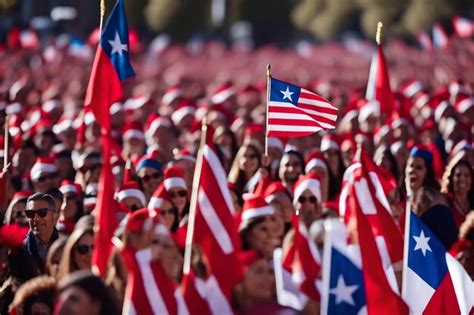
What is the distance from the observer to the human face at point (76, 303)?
7.92 m

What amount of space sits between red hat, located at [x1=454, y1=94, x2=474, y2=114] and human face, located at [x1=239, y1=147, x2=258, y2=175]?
679 cm

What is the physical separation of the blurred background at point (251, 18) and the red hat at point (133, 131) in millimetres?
26600

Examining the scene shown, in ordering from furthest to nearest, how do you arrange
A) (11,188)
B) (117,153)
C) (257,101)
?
(257,101)
(117,153)
(11,188)

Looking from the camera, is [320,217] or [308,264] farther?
[320,217]

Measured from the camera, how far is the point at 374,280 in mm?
10695

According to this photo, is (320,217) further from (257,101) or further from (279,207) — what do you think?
(257,101)

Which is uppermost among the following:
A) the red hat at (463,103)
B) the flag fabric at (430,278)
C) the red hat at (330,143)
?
the red hat at (463,103)

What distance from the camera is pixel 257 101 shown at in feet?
92.6

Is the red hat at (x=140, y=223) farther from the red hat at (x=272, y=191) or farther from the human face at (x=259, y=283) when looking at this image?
the red hat at (x=272, y=191)

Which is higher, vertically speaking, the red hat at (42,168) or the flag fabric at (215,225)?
the red hat at (42,168)

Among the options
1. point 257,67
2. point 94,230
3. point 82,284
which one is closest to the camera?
point 82,284

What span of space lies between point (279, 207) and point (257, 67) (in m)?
34.3

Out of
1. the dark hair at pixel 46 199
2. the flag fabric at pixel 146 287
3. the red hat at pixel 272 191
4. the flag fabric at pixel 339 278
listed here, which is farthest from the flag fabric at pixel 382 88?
the flag fabric at pixel 146 287

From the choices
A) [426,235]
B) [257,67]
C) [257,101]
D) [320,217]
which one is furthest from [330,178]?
[257,67]
